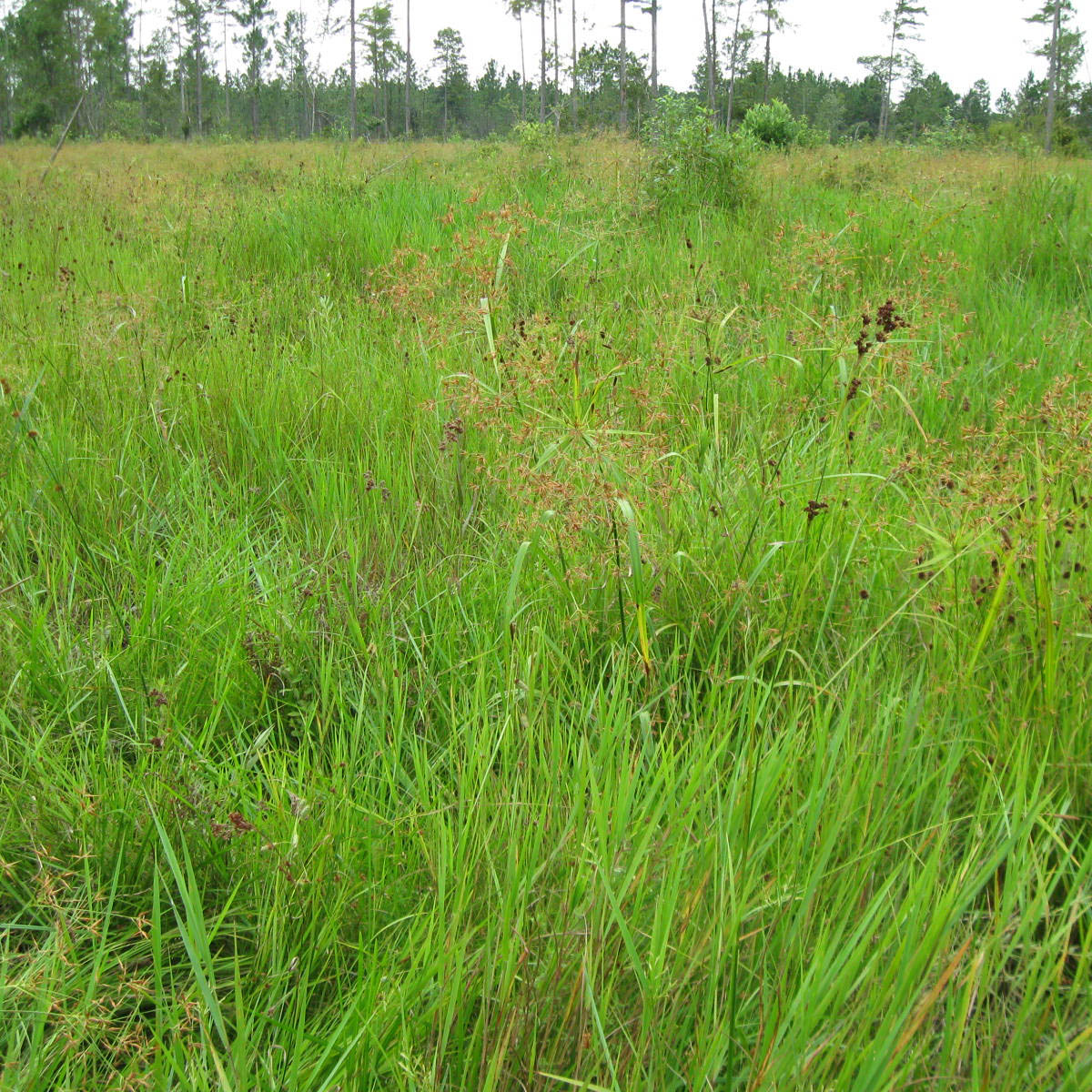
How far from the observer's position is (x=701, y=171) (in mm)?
6266

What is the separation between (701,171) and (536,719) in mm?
5844

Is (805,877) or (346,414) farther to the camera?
(346,414)

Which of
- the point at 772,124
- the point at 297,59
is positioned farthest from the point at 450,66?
the point at 772,124

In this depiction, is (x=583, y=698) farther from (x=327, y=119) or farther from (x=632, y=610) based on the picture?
(x=327, y=119)

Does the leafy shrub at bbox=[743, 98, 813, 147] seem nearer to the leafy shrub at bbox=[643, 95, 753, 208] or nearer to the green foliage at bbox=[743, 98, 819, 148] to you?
the green foliage at bbox=[743, 98, 819, 148]

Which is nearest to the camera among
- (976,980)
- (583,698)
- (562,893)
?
(976,980)

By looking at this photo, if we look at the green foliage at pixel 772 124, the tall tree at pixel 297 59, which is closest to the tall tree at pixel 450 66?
the tall tree at pixel 297 59

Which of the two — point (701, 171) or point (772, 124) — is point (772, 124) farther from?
point (701, 171)

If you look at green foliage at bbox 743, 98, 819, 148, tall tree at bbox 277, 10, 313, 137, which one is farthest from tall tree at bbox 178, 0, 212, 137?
green foliage at bbox 743, 98, 819, 148

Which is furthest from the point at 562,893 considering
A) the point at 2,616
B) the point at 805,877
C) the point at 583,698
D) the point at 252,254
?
the point at 252,254

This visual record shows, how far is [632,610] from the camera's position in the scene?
1901 mm

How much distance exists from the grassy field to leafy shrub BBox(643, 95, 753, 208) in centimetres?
290

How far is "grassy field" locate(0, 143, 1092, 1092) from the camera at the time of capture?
103cm

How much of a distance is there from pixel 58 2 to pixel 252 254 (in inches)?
1951
